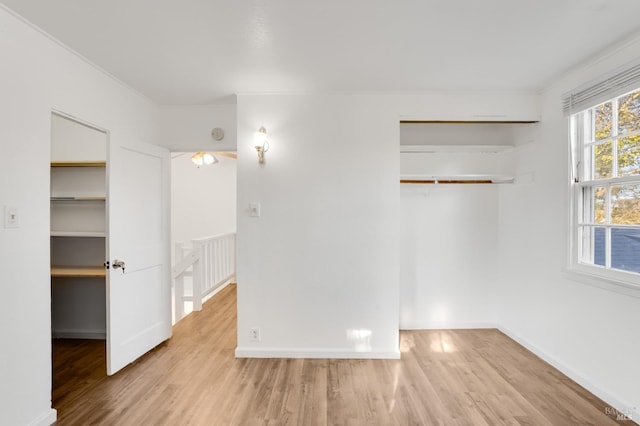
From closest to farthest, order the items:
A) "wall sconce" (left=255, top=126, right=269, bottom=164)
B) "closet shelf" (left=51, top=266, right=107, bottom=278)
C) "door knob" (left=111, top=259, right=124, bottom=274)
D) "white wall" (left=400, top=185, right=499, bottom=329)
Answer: "door knob" (left=111, top=259, right=124, bottom=274), "wall sconce" (left=255, top=126, right=269, bottom=164), "closet shelf" (left=51, top=266, right=107, bottom=278), "white wall" (left=400, top=185, right=499, bottom=329)

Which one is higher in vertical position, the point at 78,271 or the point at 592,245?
the point at 592,245

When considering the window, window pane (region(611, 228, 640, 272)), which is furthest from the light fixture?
window pane (region(611, 228, 640, 272))

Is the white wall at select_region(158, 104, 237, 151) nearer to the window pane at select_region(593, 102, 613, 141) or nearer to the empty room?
the empty room

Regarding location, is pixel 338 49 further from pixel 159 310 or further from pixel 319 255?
pixel 159 310

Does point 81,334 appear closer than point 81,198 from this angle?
No

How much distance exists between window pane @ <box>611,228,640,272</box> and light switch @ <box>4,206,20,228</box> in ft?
13.2

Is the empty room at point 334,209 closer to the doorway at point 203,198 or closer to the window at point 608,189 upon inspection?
the window at point 608,189

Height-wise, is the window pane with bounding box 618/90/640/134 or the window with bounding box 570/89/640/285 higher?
the window pane with bounding box 618/90/640/134

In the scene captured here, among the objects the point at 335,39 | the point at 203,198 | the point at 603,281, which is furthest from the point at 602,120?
the point at 203,198

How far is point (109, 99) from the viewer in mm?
2789

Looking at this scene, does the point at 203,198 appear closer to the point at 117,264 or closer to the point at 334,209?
the point at 117,264

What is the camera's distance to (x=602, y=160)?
2.54 meters

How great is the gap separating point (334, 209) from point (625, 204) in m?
2.21

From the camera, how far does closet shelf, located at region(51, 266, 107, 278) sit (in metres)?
3.11
